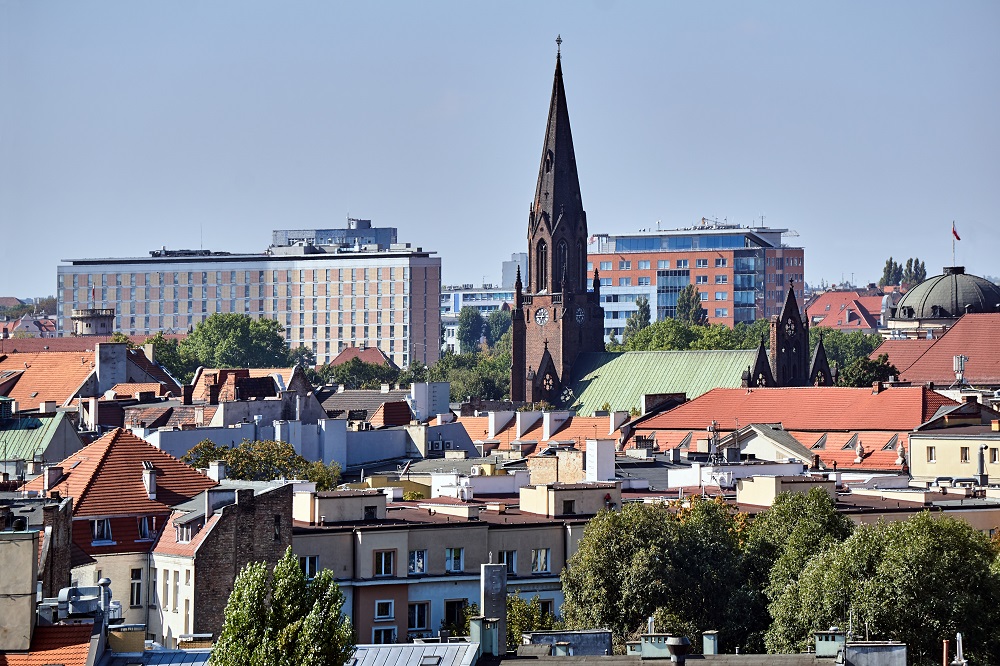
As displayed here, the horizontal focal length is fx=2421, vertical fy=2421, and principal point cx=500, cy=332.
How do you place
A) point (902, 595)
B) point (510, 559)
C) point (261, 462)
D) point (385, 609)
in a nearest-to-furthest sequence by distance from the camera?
point (902, 595)
point (385, 609)
point (510, 559)
point (261, 462)

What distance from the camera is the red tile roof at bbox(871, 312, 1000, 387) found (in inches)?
6895

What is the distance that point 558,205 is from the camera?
598ft

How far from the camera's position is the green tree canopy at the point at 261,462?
88.5 metres

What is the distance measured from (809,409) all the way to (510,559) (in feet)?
253

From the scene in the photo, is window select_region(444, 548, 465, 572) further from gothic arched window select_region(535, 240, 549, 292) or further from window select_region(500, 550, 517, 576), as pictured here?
gothic arched window select_region(535, 240, 549, 292)

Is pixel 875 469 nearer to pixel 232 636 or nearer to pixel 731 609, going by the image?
pixel 731 609

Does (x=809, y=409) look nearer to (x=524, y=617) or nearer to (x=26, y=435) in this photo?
(x=26, y=435)

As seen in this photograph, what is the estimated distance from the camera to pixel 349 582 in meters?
59.5

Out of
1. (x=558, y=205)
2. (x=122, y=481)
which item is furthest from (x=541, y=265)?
(x=122, y=481)

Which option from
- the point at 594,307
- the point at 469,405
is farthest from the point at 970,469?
the point at 594,307

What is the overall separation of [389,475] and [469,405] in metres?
74.7

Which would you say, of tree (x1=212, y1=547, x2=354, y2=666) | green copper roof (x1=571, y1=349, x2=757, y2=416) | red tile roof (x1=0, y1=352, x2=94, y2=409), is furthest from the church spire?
tree (x1=212, y1=547, x2=354, y2=666)

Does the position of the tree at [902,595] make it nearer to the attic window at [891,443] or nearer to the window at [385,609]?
the window at [385,609]

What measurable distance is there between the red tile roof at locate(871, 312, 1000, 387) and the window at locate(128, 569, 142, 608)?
119428 mm
